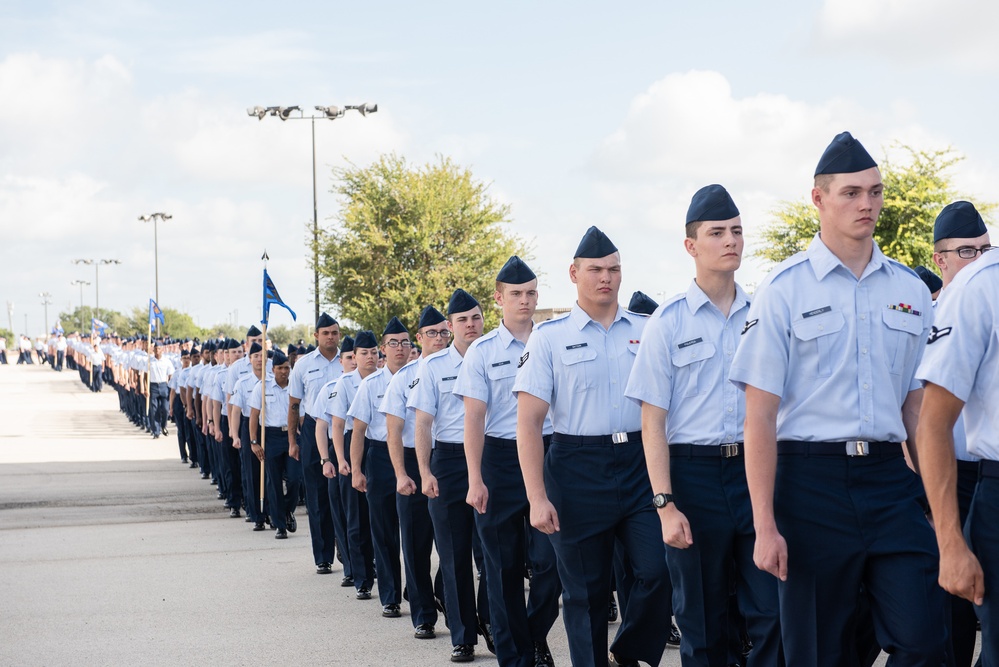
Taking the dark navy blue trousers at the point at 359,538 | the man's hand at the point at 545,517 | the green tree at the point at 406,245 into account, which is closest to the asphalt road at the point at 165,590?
the dark navy blue trousers at the point at 359,538

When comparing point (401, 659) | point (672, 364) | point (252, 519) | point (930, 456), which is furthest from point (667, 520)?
point (252, 519)

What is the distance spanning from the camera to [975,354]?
3648 millimetres

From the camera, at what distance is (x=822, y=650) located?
13.4 ft

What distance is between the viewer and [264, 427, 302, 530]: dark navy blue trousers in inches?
526

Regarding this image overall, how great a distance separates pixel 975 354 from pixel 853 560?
0.77m

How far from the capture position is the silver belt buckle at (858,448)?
13.3ft

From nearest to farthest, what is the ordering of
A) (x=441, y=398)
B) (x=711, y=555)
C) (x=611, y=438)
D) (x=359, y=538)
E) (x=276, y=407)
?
(x=711, y=555), (x=611, y=438), (x=441, y=398), (x=359, y=538), (x=276, y=407)

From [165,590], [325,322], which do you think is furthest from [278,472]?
[165,590]

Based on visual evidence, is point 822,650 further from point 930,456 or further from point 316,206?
point 316,206

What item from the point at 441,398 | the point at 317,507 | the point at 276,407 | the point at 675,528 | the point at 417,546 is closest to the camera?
the point at 675,528

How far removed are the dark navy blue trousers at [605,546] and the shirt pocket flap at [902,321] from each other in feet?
5.66

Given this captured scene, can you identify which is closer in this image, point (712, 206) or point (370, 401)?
point (712, 206)

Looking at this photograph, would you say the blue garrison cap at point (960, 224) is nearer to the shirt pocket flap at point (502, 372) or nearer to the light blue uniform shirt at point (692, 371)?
the light blue uniform shirt at point (692, 371)

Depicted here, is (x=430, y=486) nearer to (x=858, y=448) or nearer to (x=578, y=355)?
(x=578, y=355)
